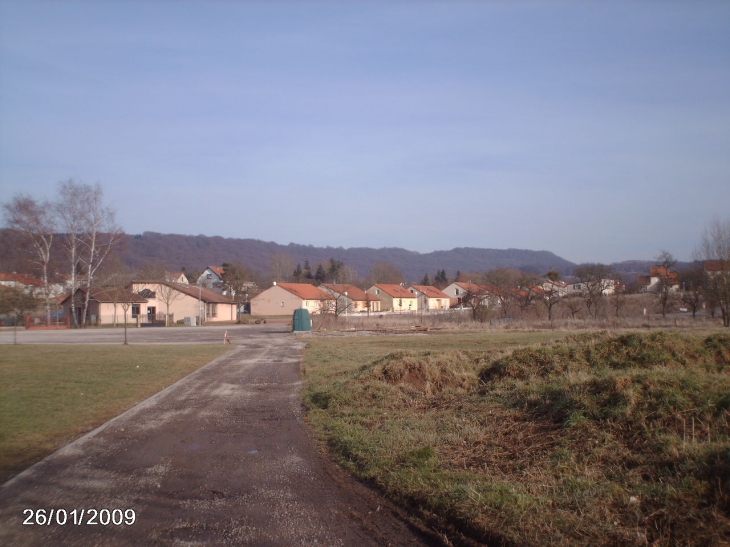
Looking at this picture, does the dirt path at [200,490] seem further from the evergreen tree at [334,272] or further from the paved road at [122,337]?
the evergreen tree at [334,272]

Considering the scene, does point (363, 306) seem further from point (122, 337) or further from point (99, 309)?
point (122, 337)

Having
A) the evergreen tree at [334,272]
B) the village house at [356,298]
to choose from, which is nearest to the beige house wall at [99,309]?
the village house at [356,298]

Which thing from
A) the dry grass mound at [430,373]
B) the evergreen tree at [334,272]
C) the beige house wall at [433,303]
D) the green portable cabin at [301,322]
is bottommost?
the beige house wall at [433,303]

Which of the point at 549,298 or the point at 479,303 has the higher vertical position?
the point at 549,298

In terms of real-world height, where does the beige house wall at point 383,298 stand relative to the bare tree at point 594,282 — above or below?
below

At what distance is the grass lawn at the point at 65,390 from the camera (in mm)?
9320

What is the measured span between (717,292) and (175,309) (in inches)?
2189

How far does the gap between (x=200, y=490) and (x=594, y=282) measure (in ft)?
186

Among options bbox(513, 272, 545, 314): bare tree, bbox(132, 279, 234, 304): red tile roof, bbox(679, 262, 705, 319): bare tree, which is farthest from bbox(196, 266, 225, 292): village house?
bbox(679, 262, 705, 319): bare tree

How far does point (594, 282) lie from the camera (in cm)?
5769

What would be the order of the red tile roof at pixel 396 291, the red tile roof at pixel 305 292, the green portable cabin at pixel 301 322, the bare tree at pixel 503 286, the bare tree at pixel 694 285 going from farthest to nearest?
the red tile roof at pixel 396 291, the red tile roof at pixel 305 292, the bare tree at pixel 503 286, the bare tree at pixel 694 285, the green portable cabin at pixel 301 322

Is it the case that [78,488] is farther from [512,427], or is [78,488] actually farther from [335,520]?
[512,427]

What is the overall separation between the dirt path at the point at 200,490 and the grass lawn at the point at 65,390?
63 cm

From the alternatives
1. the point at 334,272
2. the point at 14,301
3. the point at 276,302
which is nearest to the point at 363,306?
the point at 276,302
